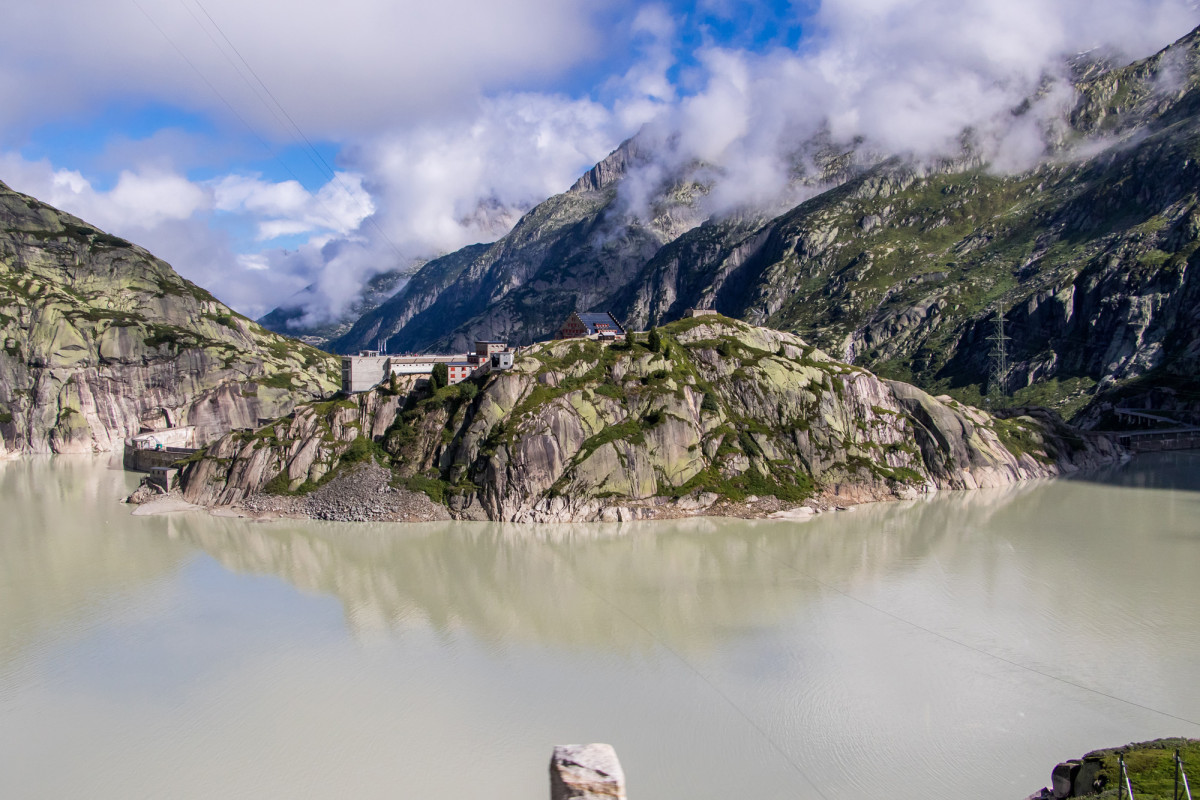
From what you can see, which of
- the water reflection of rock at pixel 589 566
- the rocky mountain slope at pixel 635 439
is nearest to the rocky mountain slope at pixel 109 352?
the rocky mountain slope at pixel 635 439

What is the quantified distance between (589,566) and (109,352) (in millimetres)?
113704

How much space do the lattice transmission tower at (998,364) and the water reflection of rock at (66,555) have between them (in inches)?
4980

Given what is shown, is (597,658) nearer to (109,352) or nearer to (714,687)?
(714,687)

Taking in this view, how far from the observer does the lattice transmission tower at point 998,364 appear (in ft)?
425

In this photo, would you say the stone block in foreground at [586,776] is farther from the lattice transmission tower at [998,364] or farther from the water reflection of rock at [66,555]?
the lattice transmission tower at [998,364]

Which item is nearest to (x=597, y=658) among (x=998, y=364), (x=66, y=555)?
(x=66, y=555)

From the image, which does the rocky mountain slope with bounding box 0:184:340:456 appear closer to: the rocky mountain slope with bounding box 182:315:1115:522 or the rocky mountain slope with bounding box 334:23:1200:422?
the rocky mountain slope with bounding box 182:315:1115:522

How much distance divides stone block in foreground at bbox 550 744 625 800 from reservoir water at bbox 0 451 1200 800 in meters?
16.9

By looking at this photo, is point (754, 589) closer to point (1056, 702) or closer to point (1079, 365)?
point (1056, 702)

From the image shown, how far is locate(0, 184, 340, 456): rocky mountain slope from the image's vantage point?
118 m

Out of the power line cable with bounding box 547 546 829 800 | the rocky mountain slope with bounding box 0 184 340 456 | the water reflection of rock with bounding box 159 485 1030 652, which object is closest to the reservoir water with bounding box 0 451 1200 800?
the power line cable with bounding box 547 546 829 800

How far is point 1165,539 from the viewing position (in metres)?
51.9

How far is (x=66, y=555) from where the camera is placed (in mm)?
52250

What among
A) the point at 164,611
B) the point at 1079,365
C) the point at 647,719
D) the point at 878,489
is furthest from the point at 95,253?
the point at 1079,365
